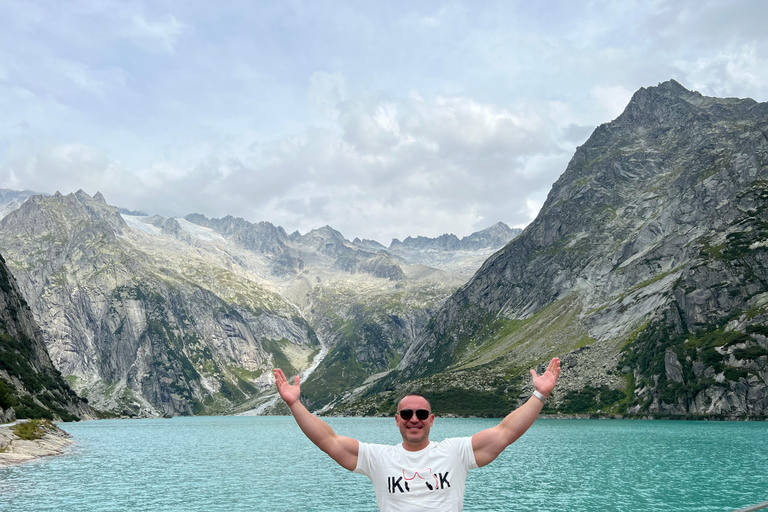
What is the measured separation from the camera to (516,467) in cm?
7394

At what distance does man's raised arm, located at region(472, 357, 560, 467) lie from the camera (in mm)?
8352

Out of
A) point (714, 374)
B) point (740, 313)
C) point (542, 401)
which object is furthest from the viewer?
point (740, 313)

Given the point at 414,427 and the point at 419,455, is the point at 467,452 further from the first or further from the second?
the point at 414,427

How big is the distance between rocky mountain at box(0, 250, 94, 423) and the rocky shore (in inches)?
1580

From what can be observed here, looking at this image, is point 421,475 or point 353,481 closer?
point 421,475

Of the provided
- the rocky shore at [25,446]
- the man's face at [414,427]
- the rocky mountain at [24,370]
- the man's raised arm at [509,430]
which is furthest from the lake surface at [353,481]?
the rocky mountain at [24,370]

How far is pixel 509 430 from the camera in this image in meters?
8.37

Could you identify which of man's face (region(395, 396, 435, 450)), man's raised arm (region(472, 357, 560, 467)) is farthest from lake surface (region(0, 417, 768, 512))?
man's face (region(395, 396, 435, 450))

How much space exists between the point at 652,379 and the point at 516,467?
14967 centimetres

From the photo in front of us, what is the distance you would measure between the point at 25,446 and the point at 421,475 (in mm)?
95091

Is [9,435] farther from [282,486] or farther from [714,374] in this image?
[714,374]

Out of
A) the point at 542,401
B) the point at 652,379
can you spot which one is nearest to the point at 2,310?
the point at 542,401

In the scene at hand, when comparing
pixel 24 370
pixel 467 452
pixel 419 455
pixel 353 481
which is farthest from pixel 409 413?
pixel 24 370

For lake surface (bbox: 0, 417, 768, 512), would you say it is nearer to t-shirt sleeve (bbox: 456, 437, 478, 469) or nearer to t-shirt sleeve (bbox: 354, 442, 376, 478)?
t-shirt sleeve (bbox: 456, 437, 478, 469)
